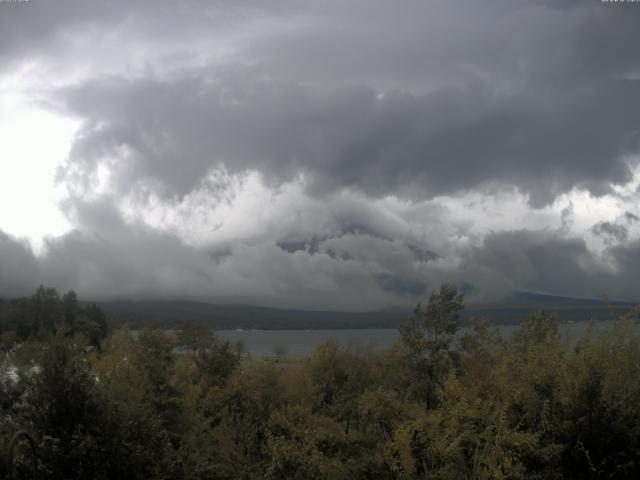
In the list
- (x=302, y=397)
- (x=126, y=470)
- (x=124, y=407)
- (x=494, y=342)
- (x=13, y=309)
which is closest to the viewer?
(x=126, y=470)

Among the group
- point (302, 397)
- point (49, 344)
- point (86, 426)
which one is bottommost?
point (302, 397)

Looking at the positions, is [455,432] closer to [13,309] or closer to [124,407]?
[124,407]

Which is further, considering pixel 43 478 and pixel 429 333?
pixel 429 333

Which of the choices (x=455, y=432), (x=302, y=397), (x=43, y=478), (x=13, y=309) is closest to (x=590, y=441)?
(x=455, y=432)

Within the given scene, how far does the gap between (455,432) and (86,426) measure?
34.0 feet

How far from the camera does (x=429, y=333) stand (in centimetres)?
5119

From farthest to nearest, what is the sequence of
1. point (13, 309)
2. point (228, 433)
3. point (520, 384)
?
1. point (13, 309)
2. point (228, 433)
3. point (520, 384)

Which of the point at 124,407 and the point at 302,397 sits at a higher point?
the point at 124,407

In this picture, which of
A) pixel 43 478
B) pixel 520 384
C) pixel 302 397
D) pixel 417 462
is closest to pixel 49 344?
pixel 43 478

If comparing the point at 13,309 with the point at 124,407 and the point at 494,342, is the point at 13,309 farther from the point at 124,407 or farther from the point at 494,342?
the point at 124,407

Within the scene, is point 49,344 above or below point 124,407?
above

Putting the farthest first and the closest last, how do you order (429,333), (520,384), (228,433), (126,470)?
(429,333), (228,433), (520,384), (126,470)

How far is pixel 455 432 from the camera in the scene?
19547 mm

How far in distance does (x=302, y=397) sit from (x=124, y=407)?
20.7m
